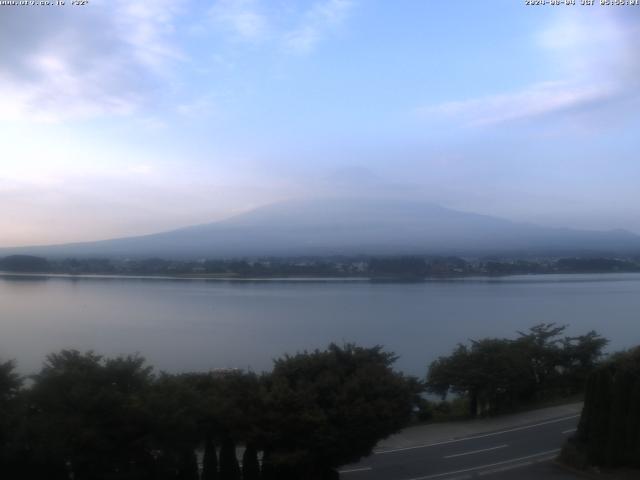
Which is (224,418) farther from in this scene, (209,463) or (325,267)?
(325,267)

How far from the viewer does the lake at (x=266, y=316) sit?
18.4 meters

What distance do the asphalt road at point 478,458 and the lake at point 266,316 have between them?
6838 mm

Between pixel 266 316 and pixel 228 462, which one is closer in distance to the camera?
pixel 228 462

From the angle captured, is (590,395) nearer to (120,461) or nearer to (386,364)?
(386,364)

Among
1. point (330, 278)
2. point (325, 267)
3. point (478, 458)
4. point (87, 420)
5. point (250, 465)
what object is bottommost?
point (478, 458)

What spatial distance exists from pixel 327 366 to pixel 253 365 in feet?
31.7

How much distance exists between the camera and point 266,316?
83.0 ft

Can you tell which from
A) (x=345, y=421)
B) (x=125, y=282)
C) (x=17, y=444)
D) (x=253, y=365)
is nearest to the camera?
(x=17, y=444)

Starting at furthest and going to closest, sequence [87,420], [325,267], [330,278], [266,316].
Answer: [325,267]
[330,278]
[266,316]
[87,420]

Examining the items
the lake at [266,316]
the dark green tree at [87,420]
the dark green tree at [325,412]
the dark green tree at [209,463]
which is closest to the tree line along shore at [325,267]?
the lake at [266,316]

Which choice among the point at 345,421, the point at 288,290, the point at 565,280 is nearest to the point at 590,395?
the point at 345,421

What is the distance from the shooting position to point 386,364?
7.97 meters

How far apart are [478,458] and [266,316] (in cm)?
1660

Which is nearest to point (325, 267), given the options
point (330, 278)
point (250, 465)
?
point (330, 278)
